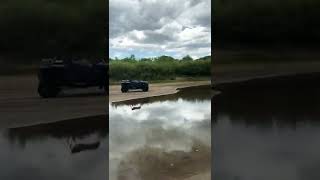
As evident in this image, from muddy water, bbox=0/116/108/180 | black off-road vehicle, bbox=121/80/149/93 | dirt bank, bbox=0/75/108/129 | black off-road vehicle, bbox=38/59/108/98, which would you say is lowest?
muddy water, bbox=0/116/108/180

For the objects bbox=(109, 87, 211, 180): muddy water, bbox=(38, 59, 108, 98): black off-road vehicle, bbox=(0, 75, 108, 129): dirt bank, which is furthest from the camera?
bbox=(109, 87, 211, 180): muddy water

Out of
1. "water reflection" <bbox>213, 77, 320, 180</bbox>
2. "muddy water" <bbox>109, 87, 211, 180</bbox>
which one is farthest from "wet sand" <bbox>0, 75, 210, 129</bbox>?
"water reflection" <bbox>213, 77, 320, 180</bbox>

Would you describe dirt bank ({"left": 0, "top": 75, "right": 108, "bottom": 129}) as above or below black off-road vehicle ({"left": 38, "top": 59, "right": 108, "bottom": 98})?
below

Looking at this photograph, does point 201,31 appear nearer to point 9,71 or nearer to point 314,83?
point 314,83

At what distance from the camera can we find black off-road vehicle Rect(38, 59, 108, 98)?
4.01 metres

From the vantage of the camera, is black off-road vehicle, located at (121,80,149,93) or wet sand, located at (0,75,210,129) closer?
wet sand, located at (0,75,210,129)

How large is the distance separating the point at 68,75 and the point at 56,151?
755 millimetres

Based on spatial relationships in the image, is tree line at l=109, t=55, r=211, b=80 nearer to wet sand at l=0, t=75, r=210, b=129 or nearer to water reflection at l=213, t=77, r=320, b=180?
wet sand at l=0, t=75, r=210, b=129

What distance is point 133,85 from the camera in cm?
425

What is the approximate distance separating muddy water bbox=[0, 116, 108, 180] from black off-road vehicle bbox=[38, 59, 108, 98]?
35cm

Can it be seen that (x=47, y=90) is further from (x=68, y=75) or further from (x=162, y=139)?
(x=162, y=139)

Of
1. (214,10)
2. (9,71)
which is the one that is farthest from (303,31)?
(9,71)

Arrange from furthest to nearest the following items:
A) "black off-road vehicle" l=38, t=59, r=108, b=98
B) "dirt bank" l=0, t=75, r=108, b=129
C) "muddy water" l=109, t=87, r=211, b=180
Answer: "muddy water" l=109, t=87, r=211, b=180 → "black off-road vehicle" l=38, t=59, r=108, b=98 → "dirt bank" l=0, t=75, r=108, b=129

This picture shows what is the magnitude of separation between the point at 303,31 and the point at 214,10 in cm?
89
